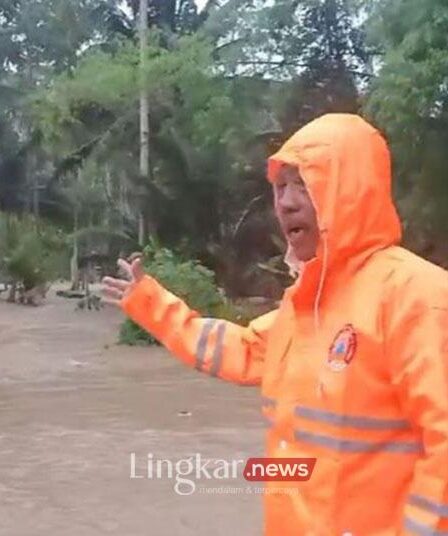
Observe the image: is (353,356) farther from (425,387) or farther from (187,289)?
(187,289)

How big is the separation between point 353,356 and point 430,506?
0.26 m

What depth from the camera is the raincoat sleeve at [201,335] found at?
232 cm

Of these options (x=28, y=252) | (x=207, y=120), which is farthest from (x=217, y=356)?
(x=28, y=252)

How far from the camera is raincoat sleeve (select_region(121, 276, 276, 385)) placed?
2.32 m

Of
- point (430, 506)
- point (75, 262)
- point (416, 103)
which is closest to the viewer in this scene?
point (430, 506)

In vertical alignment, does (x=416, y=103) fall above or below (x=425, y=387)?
above

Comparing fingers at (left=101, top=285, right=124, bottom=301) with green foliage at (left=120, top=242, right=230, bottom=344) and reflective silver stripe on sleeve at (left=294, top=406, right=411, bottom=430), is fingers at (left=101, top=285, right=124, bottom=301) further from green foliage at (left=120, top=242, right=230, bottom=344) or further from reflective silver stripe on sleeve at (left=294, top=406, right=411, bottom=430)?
green foliage at (left=120, top=242, right=230, bottom=344)

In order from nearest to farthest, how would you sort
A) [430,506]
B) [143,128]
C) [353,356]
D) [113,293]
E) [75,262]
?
[430,506]
[353,356]
[113,293]
[143,128]
[75,262]

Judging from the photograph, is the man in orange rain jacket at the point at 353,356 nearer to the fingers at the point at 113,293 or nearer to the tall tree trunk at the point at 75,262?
the fingers at the point at 113,293

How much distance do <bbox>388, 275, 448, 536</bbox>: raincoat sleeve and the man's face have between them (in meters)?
0.23

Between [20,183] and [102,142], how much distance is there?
506 inches

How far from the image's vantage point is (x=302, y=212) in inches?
79.4

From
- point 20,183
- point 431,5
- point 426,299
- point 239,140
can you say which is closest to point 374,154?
point 426,299

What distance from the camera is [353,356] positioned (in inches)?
73.5
